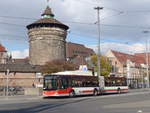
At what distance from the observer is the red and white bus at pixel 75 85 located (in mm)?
31219

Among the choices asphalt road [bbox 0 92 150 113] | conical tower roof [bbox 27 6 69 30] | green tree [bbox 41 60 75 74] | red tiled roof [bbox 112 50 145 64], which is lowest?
asphalt road [bbox 0 92 150 113]

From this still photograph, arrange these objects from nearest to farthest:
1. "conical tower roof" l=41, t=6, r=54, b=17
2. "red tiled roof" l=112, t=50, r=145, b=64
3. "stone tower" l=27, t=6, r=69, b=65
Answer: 1. "stone tower" l=27, t=6, r=69, b=65
2. "conical tower roof" l=41, t=6, r=54, b=17
3. "red tiled roof" l=112, t=50, r=145, b=64

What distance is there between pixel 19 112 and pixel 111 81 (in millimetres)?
25280

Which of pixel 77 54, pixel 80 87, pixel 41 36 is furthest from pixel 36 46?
pixel 80 87

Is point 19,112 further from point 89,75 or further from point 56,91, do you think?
point 89,75

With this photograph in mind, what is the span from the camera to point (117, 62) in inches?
4215

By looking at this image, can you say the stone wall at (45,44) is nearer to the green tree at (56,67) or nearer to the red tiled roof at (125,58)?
the green tree at (56,67)

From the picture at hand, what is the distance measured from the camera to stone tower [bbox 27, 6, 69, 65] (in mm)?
80625

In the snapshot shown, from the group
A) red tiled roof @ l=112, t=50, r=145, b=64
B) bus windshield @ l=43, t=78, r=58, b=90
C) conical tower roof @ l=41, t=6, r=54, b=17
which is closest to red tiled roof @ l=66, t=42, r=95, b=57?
red tiled roof @ l=112, t=50, r=145, b=64

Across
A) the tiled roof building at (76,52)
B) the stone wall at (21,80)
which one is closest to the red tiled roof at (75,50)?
the tiled roof building at (76,52)

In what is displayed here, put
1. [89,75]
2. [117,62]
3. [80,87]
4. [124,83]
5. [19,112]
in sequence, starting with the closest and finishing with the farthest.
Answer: [19,112]
[80,87]
[89,75]
[124,83]
[117,62]

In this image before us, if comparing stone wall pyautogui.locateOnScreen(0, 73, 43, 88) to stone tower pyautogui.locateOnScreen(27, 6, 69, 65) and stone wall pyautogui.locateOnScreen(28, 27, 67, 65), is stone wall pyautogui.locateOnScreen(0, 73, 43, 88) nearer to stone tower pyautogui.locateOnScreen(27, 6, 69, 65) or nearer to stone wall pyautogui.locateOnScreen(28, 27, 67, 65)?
stone tower pyautogui.locateOnScreen(27, 6, 69, 65)

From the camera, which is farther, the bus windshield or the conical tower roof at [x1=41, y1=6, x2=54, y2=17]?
the conical tower roof at [x1=41, y1=6, x2=54, y2=17]

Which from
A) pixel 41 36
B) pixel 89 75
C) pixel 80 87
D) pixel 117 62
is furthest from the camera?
pixel 117 62
